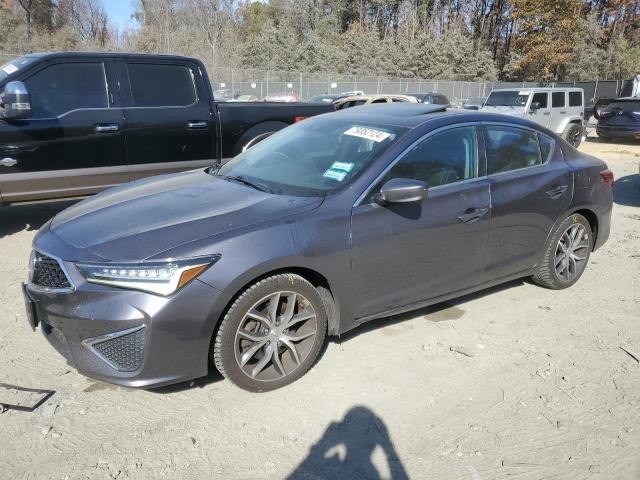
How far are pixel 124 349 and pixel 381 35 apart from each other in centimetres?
7303

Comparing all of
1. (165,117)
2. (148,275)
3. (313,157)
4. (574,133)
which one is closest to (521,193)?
(313,157)

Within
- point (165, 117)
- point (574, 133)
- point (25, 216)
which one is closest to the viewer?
point (165, 117)

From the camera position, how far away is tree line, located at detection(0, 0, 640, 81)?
47000 millimetres

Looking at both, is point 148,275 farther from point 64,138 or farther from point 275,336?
point 64,138

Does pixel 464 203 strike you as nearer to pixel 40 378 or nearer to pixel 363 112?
pixel 363 112

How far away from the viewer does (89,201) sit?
364 centimetres

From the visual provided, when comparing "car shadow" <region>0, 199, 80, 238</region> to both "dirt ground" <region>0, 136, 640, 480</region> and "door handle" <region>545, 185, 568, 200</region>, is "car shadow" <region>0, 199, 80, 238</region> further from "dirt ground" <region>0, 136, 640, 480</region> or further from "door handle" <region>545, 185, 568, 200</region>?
"door handle" <region>545, 185, 568, 200</region>

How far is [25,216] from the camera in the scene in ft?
22.7

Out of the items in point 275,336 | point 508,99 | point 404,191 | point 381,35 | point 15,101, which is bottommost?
point 275,336

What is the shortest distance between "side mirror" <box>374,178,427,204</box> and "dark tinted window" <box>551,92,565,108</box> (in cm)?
1524

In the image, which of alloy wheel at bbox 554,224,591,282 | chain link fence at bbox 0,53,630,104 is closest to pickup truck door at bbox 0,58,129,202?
alloy wheel at bbox 554,224,591,282

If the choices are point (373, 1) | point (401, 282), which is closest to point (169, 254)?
point (401, 282)

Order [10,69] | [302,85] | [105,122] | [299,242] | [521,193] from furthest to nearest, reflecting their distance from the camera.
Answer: [302,85] → [105,122] → [10,69] → [521,193] → [299,242]

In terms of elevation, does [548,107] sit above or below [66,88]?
below
